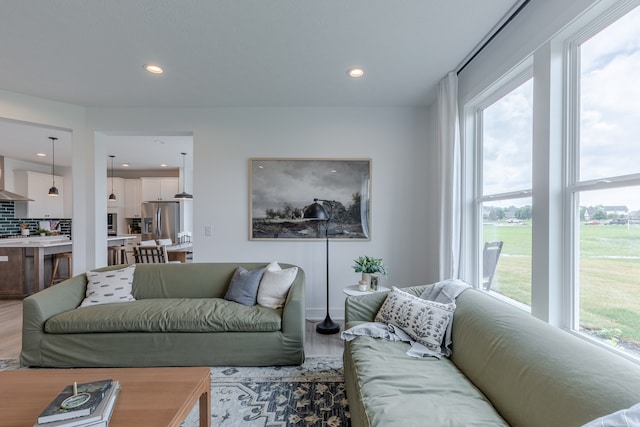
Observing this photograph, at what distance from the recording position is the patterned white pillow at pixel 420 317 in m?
1.75

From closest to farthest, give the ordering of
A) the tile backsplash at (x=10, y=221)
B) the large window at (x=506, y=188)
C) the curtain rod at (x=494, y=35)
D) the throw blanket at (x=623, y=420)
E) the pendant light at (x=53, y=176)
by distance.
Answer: the throw blanket at (x=623, y=420) → the curtain rod at (x=494, y=35) → the large window at (x=506, y=188) → the pendant light at (x=53, y=176) → the tile backsplash at (x=10, y=221)

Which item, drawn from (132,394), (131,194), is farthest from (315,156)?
(131,194)

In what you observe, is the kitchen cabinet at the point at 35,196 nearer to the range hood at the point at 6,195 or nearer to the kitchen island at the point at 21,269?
the range hood at the point at 6,195

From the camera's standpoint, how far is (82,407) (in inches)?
44.9

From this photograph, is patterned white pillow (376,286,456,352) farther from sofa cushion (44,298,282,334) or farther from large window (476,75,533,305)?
sofa cushion (44,298,282,334)

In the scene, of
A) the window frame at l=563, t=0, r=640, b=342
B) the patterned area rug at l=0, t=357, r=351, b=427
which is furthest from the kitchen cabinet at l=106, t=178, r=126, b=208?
the window frame at l=563, t=0, r=640, b=342

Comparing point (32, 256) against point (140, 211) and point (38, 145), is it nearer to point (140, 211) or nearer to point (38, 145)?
point (38, 145)

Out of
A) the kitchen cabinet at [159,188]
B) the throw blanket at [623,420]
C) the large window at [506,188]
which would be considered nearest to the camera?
the throw blanket at [623,420]

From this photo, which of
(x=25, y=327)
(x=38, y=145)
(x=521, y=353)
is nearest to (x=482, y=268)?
(x=521, y=353)

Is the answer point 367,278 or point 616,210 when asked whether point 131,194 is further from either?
point 616,210

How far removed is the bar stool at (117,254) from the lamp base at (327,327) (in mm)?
4614

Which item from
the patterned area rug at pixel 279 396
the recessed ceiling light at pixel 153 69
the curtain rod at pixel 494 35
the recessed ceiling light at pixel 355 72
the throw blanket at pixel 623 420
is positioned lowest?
the patterned area rug at pixel 279 396

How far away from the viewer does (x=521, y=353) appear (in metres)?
1.25

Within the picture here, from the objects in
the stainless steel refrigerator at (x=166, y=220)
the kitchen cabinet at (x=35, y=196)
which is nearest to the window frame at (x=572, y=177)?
the stainless steel refrigerator at (x=166, y=220)
